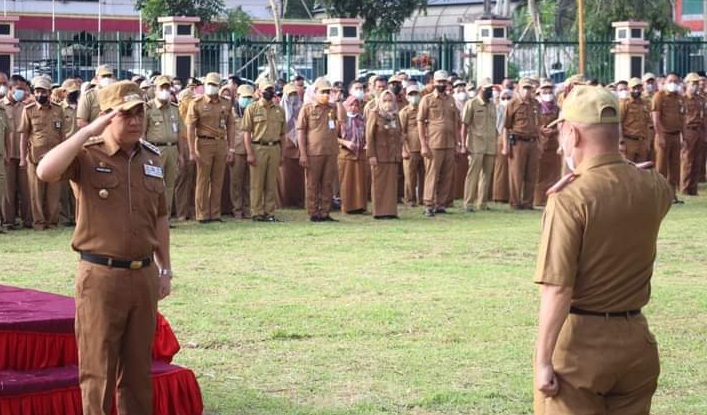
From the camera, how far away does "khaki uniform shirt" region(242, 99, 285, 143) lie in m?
Result: 17.7

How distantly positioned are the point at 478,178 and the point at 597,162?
1462 cm

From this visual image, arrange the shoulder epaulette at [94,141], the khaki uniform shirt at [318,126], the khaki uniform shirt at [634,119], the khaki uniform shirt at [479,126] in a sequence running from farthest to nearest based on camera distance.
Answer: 1. the khaki uniform shirt at [634,119]
2. the khaki uniform shirt at [479,126]
3. the khaki uniform shirt at [318,126]
4. the shoulder epaulette at [94,141]

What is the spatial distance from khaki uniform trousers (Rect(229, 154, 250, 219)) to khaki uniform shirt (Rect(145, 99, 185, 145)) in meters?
2.00

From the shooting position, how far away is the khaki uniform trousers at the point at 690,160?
73.3 feet

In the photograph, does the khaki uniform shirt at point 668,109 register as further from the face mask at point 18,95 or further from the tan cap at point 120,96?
the tan cap at point 120,96

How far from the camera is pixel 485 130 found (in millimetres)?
19453

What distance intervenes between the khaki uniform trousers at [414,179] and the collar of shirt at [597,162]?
1465 cm

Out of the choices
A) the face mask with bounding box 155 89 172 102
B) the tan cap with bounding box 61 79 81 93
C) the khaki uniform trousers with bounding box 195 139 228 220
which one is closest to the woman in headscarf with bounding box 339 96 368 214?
the khaki uniform trousers with bounding box 195 139 228 220

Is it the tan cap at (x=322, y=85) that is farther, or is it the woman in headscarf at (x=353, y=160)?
the woman in headscarf at (x=353, y=160)

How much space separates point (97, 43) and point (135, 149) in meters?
17.1

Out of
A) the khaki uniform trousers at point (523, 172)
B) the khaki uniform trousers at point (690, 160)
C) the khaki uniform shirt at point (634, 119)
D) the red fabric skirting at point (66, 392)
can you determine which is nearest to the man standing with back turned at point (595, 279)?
the red fabric skirting at point (66, 392)

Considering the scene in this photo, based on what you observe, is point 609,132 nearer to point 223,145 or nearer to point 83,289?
point 83,289

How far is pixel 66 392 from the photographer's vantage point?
7426 millimetres

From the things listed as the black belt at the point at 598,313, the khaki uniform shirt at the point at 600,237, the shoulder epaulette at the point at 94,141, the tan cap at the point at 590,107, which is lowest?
the black belt at the point at 598,313
